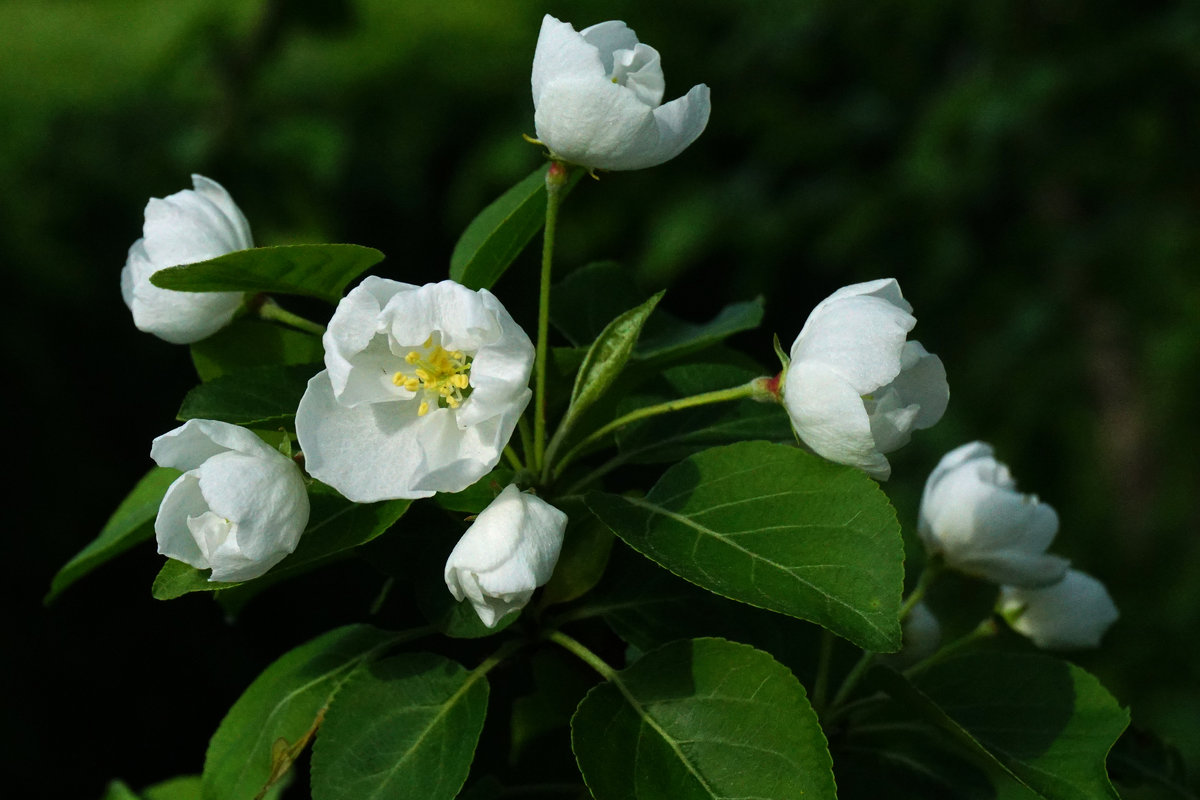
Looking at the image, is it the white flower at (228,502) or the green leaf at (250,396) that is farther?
the green leaf at (250,396)

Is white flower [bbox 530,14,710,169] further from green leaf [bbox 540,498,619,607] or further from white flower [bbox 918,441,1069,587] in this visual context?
white flower [bbox 918,441,1069,587]

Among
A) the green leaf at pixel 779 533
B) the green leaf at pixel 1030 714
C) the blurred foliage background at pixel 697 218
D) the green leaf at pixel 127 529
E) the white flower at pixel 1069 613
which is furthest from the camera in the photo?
the blurred foliage background at pixel 697 218

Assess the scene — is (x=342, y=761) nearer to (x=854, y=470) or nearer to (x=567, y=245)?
(x=854, y=470)

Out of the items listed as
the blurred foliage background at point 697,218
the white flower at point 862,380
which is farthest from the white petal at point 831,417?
the blurred foliage background at point 697,218

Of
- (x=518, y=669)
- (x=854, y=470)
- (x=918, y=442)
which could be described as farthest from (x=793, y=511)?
(x=918, y=442)

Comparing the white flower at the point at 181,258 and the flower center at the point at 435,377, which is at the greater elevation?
the white flower at the point at 181,258

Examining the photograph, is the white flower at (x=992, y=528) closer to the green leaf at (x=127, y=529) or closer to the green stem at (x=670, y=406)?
the green stem at (x=670, y=406)

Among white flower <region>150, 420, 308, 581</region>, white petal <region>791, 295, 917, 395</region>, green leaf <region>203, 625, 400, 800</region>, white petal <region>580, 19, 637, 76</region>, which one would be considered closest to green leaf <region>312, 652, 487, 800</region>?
green leaf <region>203, 625, 400, 800</region>
